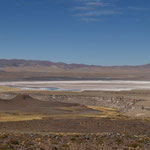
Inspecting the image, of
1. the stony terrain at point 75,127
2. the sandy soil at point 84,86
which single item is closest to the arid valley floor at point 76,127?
the stony terrain at point 75,127

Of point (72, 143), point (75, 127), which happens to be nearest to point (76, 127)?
point (75, 127)

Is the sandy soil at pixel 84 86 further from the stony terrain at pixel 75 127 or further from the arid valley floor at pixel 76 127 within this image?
the arid valley floor at pixel 76 127

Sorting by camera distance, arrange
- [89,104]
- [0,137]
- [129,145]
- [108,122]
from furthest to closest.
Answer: [89,104], [108,122], [0,137], [129,145]

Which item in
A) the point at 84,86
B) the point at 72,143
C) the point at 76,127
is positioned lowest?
the point at 76,127

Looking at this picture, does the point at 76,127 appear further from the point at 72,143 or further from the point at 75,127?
the point at 72,143

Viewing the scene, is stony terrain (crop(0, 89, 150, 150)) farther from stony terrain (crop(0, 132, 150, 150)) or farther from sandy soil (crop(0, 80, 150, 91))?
sandy soil (crop(0, 80, 150, 91))

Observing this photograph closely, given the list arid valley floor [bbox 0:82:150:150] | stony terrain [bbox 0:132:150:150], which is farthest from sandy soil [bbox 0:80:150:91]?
stony terrain [bbox 0:132:150:150]

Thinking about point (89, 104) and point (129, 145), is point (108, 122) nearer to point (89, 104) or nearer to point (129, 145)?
point (129, 145)

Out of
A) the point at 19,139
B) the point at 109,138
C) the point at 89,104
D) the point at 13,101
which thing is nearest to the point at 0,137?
the point at 19,139
